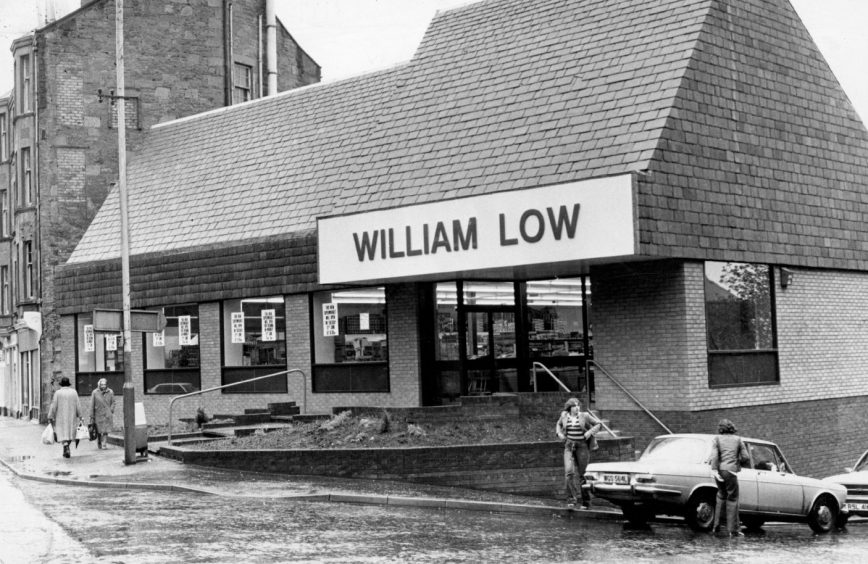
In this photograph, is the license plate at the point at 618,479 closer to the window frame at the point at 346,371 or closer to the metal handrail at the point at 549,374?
the metal handrail at the point at 549,374

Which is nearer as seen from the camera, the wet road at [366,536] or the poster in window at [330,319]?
the wet road at [366,536]

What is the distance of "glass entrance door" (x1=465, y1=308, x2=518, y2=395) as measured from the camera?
25.5m

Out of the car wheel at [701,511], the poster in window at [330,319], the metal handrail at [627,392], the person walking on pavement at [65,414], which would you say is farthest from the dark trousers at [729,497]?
the person walking on pavement at [65,414]

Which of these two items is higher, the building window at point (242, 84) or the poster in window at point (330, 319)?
the building window at point (242, 84)

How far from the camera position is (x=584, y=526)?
16.1m

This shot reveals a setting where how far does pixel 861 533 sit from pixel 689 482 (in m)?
3.40

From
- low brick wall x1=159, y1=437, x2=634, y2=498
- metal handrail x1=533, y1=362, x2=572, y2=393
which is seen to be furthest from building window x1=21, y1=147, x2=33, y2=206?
low brick wall x1=159, y1=437, x2=634, y2=498

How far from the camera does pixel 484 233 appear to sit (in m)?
21.9

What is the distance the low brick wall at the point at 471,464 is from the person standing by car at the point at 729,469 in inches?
169

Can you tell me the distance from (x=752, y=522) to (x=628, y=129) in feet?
25.6

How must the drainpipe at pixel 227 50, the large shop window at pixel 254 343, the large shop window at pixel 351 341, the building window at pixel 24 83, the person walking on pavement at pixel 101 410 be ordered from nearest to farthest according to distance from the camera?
1. the person walking on pavement at pixel 101 410
2. the large shop window at pixel 351 341
3. the large shop window at pixel 254 343
4. the drainpipe at pixel 227 50
5. the building window at pixel 24 83

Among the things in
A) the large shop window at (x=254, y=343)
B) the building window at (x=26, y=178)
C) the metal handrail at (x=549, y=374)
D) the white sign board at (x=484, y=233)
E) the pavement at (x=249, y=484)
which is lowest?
the pavement at (x=249, y=484)

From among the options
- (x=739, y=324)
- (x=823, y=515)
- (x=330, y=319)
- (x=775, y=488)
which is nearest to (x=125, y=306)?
(x=330, y=319)

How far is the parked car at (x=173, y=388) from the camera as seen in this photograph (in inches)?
1235
